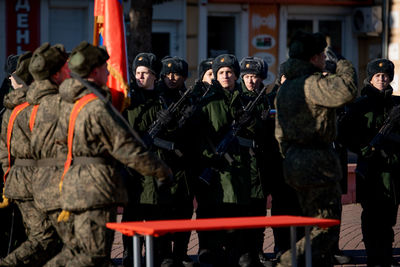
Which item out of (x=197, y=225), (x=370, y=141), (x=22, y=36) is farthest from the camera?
(x=22, y=36)

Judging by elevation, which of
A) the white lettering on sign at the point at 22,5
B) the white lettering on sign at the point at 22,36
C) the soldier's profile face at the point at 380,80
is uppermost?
the white lettering on sign at the point at 22,5

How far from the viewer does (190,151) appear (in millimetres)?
9484

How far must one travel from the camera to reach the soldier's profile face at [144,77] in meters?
9.35

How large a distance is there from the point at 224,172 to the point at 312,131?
156 centimetres

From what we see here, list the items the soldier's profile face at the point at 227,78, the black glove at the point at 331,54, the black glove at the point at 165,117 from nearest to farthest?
the black glove at the point at 331,54, the black glove at the point at 165,117, the soldier's profile face at the point at 227,78

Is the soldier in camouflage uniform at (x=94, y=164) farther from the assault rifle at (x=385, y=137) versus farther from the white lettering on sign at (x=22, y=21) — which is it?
the white lettering on sign at (x=22, y=21)

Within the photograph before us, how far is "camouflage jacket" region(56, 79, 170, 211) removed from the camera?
23.3 feet

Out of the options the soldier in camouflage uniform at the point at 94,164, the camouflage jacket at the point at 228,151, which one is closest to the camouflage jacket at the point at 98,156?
the soldier in camouflage uniform at the point at 94,164

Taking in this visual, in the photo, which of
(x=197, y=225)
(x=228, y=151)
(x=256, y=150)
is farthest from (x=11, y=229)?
(x=197, y=225)

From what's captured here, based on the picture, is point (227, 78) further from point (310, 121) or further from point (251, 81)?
point (310, 121)

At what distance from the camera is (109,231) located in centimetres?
720

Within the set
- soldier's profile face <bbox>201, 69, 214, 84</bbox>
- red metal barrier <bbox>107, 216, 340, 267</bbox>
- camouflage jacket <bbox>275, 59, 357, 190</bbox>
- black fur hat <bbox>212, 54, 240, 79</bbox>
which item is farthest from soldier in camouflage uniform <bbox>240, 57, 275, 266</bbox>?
red metal barrier <bbox>107, 216, 340, 267</bbox>

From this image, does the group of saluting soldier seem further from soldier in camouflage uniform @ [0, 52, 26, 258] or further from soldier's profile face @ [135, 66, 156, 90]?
soldier in camouflage uniform @ [0, 52, 26, 258]

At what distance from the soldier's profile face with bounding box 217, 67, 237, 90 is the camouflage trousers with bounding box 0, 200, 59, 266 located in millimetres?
2324
